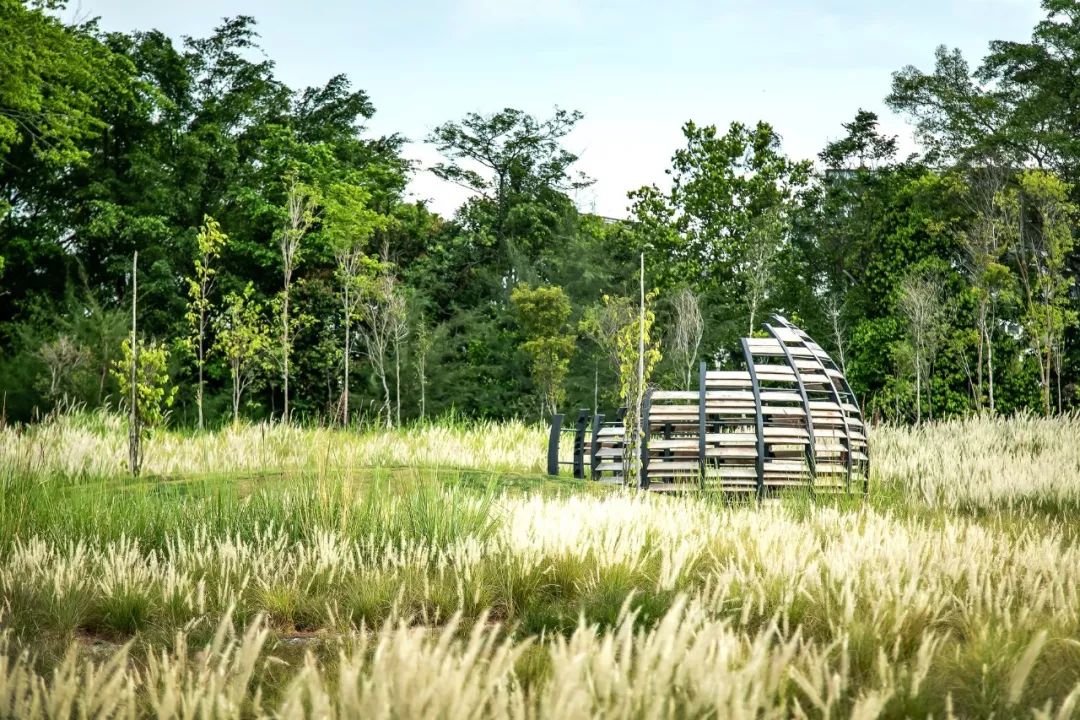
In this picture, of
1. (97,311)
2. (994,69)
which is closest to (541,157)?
(994,69)

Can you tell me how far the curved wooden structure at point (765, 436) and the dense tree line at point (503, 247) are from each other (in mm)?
16044

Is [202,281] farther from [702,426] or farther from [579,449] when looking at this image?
[702,426]

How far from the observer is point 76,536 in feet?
20.4

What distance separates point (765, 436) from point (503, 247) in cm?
2617

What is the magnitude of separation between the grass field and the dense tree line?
1817 cm

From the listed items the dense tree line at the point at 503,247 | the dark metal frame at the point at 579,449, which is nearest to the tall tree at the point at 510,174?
the dense tree line at the point at 503,247

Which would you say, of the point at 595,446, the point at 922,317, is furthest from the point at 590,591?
the point at 922,317

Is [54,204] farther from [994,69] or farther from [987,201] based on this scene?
[994,69]

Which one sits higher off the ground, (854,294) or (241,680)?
(854,294)

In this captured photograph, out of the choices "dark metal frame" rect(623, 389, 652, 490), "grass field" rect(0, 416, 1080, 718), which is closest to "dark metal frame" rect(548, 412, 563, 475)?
"dark metal frame" rect(623, 389, 652, 490)

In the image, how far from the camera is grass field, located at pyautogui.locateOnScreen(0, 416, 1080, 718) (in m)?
1.82

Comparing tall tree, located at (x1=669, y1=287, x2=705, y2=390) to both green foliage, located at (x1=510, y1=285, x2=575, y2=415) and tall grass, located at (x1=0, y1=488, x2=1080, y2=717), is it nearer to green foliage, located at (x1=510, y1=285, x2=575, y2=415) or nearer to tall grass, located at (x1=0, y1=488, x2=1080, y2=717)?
green foliage, located at (x1=510, y1=285, x2=575, y2=415)

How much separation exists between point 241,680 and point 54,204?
3309cm

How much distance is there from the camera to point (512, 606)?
4.62 m
